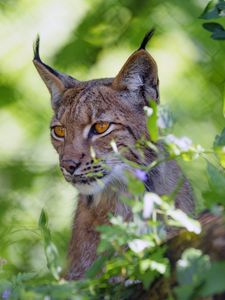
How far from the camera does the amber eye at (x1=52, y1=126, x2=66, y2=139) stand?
3133 millimetres

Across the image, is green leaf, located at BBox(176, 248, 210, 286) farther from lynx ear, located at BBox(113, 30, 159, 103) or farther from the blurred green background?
the blurred green background

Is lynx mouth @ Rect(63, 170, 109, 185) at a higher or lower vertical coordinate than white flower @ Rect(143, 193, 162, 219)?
lower

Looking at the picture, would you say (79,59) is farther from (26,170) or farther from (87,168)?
(87,168)

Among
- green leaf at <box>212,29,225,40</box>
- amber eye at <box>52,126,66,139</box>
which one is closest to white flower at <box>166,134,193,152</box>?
green leaf at <box>212,29,225,40</box>

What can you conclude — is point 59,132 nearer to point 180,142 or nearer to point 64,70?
point 64,70

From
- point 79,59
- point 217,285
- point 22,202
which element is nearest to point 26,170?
point 22,202

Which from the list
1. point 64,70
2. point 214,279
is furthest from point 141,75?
point 214,279

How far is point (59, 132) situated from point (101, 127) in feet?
0.61

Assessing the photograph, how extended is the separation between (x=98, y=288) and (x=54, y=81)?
1663 mm

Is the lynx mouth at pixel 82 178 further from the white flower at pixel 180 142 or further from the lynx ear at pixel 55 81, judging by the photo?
the white flower at pixel 180 142

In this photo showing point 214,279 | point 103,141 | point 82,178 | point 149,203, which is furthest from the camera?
point 103,141

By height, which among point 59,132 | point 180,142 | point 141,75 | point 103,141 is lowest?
point 59,132

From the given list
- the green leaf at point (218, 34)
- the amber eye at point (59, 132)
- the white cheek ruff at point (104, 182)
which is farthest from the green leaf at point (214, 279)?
the amber eye at point (59, 132)

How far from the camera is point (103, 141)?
9.87 feet
